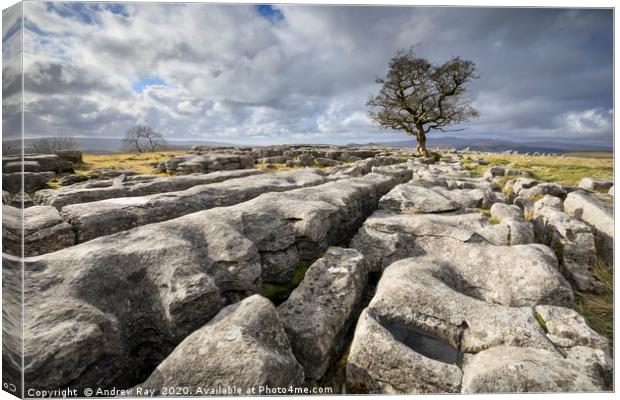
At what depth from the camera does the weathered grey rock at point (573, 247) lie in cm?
731

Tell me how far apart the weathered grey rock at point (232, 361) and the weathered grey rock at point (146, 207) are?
4.19 meters

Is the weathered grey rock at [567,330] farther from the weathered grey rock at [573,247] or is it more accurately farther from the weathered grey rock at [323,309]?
the weathered grey rock at [323,309]

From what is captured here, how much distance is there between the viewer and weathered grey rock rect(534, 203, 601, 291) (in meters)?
7.31

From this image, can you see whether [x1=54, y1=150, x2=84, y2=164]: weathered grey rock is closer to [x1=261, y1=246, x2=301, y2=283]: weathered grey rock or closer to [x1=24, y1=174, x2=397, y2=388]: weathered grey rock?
[x1=24, y1=174, x2=397, y2=388]: weathered grey rock

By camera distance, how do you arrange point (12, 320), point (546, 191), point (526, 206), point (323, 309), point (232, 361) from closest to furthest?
point (232, 361), point (12, 320), point (323, 309), point (526, 206), point (546, 191)

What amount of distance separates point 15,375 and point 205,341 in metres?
2.81

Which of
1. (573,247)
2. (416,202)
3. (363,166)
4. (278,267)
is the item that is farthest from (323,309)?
(363,166)

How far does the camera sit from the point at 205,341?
4207 mm

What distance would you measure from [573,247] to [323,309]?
24.3 feet

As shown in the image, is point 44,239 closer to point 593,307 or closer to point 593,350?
point 593,350

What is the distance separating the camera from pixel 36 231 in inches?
239

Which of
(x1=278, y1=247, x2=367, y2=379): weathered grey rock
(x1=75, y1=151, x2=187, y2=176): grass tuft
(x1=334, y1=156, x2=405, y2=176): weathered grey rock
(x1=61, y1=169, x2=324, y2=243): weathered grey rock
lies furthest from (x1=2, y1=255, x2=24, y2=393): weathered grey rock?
(x1=75, y1=151, x2=187, y2=176): grass tuft

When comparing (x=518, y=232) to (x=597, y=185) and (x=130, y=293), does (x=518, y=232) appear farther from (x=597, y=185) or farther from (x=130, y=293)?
(x=597, y=185)

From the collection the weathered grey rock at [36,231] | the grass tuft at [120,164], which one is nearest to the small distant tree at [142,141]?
the grass tuft at [120,164]
